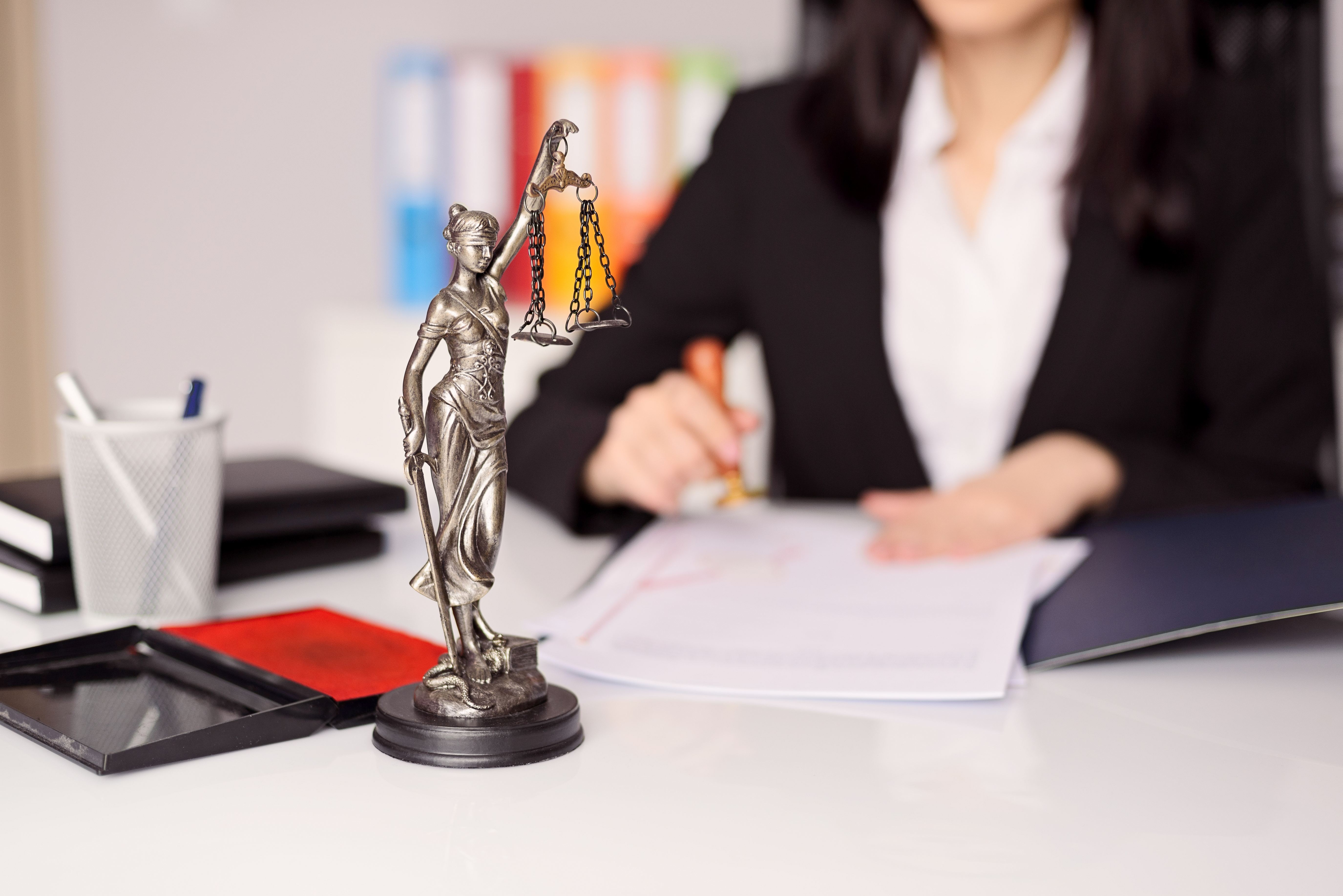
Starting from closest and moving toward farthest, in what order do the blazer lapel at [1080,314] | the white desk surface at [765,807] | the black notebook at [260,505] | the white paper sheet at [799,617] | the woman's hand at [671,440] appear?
the white desk surface at [765,807] → the white paper sheet at [799,617] → the black notebook at [260,505] → the woman's hand at [671,440] → the blazer lapel at [1080,314]

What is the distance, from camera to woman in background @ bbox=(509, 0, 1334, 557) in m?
1.21

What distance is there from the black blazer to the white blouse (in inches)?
1.8

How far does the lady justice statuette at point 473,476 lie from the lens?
1.55 feet

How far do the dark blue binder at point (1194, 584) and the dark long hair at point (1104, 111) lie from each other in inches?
18.7

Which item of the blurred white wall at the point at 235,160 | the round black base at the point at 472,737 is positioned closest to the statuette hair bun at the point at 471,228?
the round black base at the point at 472,737

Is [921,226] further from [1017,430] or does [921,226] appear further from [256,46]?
[256,46]

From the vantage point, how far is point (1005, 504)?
3.01ft

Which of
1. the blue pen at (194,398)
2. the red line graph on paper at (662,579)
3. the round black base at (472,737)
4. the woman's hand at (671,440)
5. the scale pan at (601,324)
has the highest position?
the scale pan at (601,324)

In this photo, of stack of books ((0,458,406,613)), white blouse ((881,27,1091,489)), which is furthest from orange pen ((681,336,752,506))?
white blouse ((881,27,1091,489))

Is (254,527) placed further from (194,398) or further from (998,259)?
(998,259)

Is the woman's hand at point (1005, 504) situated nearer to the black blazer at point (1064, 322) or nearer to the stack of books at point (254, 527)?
the black blazer at point (1064, 322)

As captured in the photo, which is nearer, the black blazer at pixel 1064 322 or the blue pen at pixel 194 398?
the blue pen at pixel 194 398

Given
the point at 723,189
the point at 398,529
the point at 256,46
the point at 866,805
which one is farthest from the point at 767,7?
the point at 866,805

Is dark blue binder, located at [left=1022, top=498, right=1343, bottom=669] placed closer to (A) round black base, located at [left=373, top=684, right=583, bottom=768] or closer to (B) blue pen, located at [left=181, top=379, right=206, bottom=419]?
(A) round black base, located at [left=373, top=684, right=583, bottom=768]
